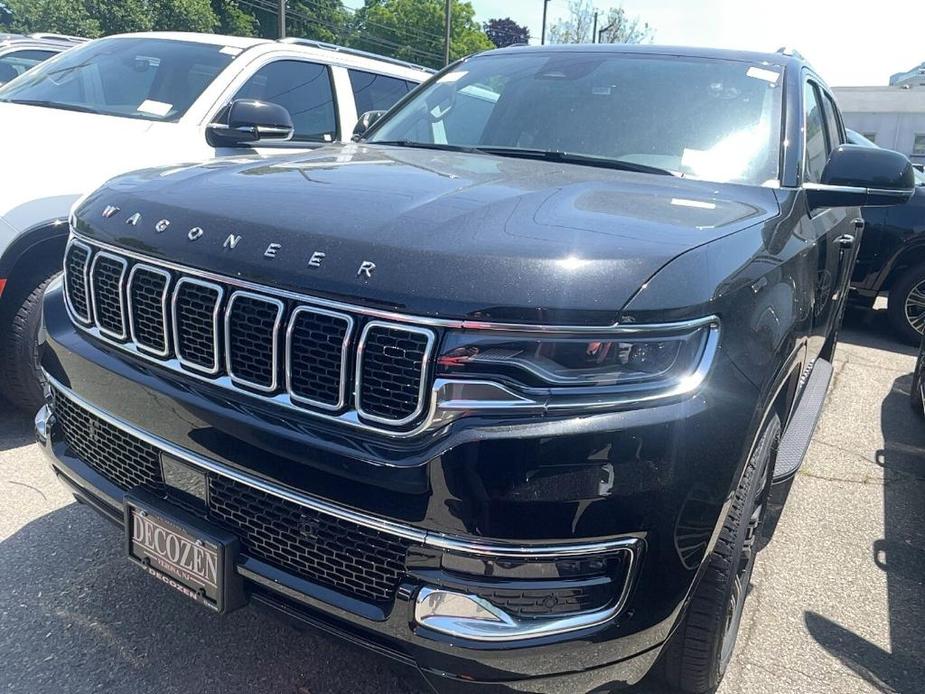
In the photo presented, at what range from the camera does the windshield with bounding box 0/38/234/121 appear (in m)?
4.57

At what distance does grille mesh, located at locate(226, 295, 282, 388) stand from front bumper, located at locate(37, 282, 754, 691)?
9 centimetres

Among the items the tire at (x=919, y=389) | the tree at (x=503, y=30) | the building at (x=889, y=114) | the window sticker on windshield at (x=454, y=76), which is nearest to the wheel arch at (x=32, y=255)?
the window sticker on windshield at (x=454, y=76)

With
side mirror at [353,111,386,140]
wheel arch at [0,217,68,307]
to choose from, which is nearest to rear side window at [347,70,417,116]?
side mirror at [353,111,386,140]

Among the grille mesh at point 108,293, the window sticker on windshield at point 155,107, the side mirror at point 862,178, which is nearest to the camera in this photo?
the grille mesh at point 108,293

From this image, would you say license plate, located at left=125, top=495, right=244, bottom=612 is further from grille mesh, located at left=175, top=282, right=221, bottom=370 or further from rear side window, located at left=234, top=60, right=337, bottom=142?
rear side window, located at left=234, top=60, right=337, bottom=142

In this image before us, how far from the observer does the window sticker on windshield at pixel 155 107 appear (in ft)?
14.7

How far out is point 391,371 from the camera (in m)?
1.67

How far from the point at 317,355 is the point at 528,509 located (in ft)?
1.91

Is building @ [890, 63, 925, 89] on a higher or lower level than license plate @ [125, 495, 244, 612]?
lower

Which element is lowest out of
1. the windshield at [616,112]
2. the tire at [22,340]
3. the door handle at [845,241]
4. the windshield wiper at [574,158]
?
the tire at [22,340]

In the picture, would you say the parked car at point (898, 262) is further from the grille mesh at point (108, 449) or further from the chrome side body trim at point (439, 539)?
the grille mesh at point (108, 449)

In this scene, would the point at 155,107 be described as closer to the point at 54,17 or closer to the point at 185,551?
the point at 185,551

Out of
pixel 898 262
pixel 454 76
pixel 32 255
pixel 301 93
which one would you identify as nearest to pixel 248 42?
pixel 301 93

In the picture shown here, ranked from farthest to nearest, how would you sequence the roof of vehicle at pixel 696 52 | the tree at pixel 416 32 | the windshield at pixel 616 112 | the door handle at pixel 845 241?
the tree at pixel 416 32, the door handle at pixel 845 241, the roof of vehicle at pixel 696 52, the windshield at pixel 616 112
